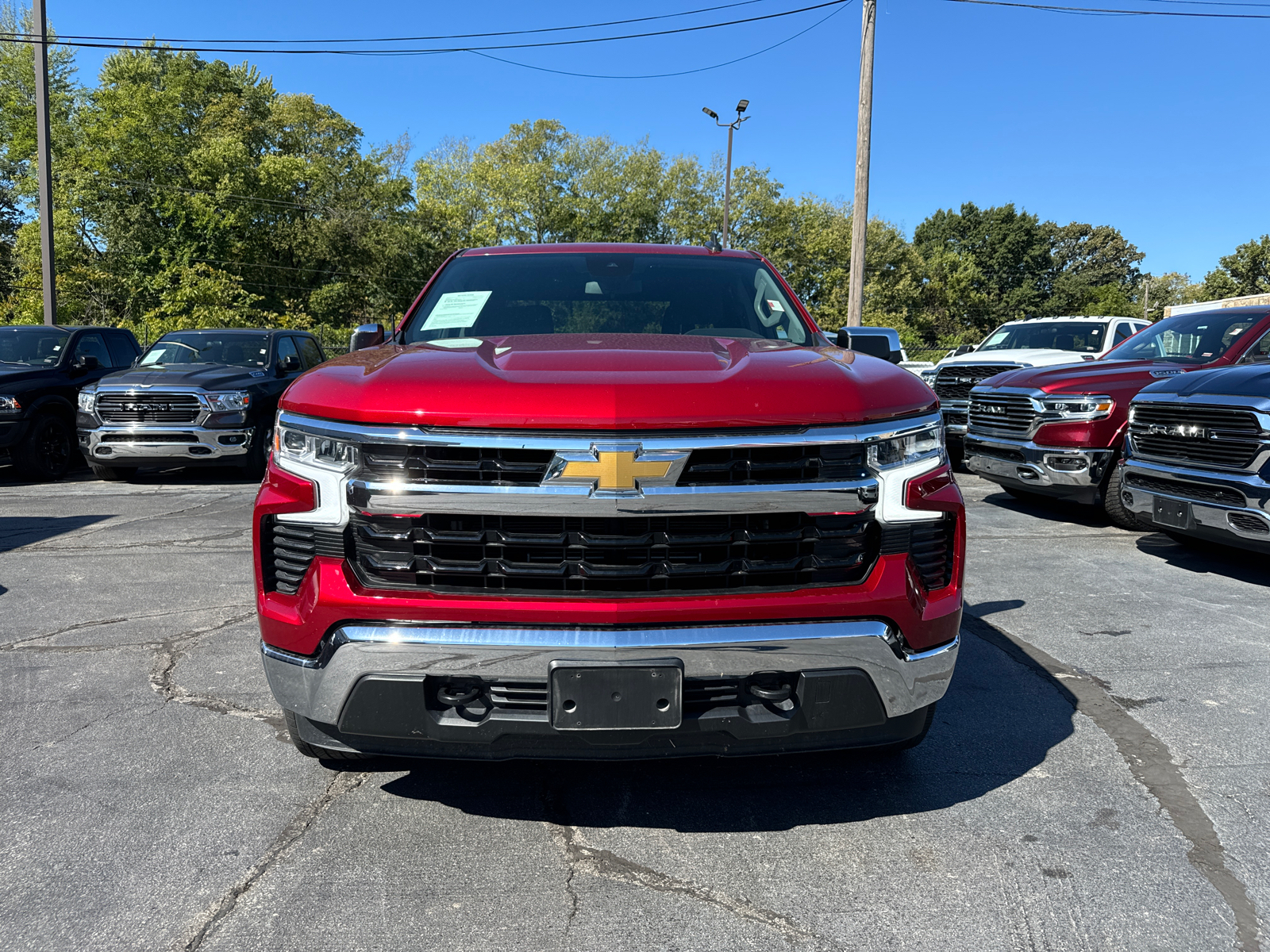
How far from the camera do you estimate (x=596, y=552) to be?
2.34 metres

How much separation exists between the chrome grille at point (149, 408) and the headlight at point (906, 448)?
30.6 feet

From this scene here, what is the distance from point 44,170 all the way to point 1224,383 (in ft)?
63.6

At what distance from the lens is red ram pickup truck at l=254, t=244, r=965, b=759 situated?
231 centimetres

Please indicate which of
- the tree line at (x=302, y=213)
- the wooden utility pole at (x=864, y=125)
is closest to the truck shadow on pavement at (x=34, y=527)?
the wooden utility pole at (x=864, y=125)

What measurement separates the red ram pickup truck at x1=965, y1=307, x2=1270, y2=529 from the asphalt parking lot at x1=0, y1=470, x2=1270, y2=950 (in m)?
3.73

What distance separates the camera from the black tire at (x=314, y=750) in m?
2.63

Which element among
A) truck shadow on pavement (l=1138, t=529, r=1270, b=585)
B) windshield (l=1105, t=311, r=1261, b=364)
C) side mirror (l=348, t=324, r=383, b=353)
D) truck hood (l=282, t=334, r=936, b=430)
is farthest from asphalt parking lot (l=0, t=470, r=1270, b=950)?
windshield (l=1105, t=311, r=1261, b=364)

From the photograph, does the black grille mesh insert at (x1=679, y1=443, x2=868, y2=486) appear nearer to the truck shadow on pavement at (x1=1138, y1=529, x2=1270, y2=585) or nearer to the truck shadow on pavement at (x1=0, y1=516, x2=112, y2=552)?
the truck shadow on pavement at (x1=1138, y1=529, x2=1270, y2=585)

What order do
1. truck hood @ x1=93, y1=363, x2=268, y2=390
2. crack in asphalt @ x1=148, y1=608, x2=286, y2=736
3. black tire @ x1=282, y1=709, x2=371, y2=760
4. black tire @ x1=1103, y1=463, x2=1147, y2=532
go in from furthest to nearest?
truck hood @ x1=93, y1=363, x2=268, y2=390
black tire @ x1=1103, y1=463, x2=1147, y2=532
crack in asphalt @ x1=148, y1=608, x2=286, y2=736
black tire @ x1=282, y1=709, x2=371, y2=760

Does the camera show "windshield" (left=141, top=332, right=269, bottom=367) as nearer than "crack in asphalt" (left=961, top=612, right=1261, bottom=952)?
No

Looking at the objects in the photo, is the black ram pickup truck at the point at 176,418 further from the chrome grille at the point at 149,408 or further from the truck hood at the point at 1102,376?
the truck hood at the point at 1102,376

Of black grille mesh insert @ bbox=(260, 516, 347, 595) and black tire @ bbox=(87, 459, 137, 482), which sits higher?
black grille mesh insert @ bbox=(260, 516, 347, 595)

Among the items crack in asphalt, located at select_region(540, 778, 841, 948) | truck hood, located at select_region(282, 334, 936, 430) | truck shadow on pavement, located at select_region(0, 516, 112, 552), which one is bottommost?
truck shadow on pavement, located at select_region(0, 516, 112, 552)

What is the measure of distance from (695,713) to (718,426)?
0.72 meters
